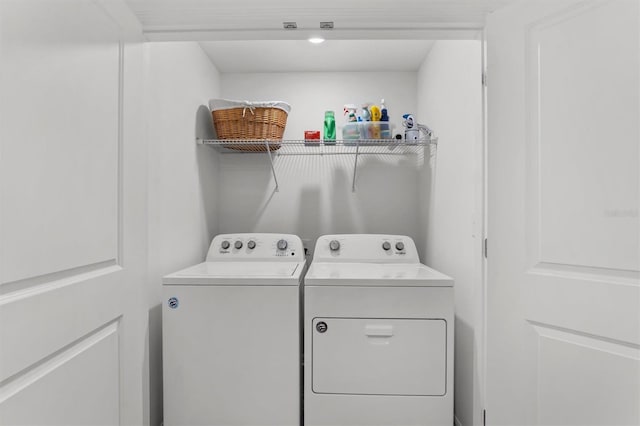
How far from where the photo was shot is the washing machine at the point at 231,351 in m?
1.50

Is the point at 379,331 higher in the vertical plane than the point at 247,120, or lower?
lower

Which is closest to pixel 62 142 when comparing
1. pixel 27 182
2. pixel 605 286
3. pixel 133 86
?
pixel 27 182

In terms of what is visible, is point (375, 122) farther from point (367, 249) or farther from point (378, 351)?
point (378, 351)

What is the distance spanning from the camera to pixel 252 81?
8.45 feet

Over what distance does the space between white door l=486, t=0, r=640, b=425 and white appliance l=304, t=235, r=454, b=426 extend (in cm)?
28

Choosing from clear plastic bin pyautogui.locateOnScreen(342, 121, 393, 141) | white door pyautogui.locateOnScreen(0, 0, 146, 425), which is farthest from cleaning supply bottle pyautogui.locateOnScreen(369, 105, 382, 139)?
white door pyautogui.locateOnScreen(0, 0, 146, 425)

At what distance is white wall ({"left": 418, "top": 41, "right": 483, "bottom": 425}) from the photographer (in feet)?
4.66

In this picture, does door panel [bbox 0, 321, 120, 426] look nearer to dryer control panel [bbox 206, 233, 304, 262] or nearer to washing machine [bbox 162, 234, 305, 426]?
washing machine [bbox 162, 234, 305, 426]

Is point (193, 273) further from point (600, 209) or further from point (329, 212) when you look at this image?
point (600, 209)

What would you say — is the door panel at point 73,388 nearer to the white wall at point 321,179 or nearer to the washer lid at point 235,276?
the washer lid at point 235,276

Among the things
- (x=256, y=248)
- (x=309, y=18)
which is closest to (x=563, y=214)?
(x=309, y=18)

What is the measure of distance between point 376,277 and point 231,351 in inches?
28.3

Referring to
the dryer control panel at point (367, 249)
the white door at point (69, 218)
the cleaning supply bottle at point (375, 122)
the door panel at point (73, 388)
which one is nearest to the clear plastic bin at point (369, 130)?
the cleaning supply bottle at point (375, 122)

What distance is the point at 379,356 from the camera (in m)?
1.49
